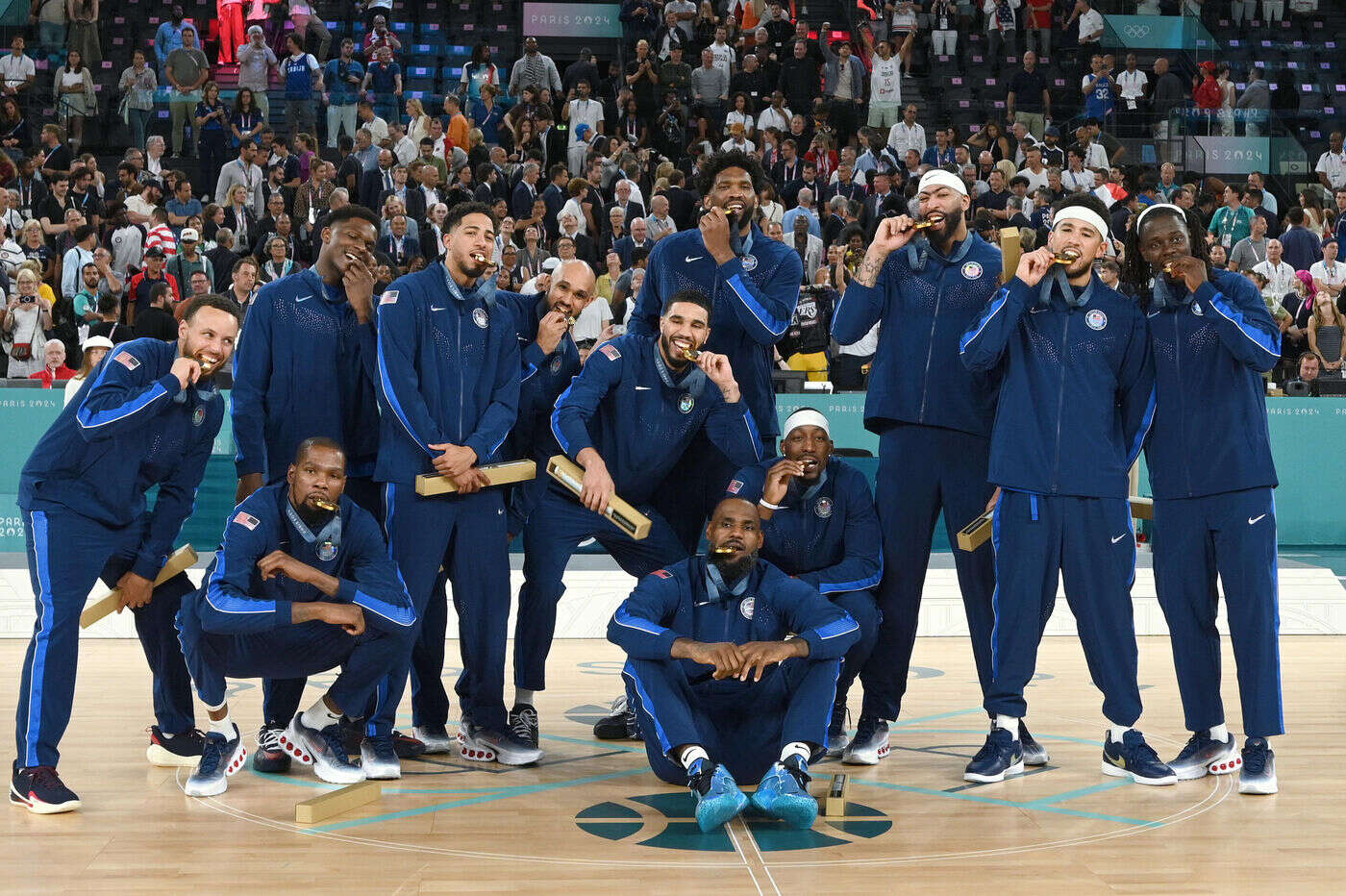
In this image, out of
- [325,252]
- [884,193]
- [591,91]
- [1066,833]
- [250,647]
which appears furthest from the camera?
[591,91]

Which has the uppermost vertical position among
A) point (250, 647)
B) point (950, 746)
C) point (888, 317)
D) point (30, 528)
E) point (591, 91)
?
point (591, 91)

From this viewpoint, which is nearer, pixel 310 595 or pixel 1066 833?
pixel 1066 833

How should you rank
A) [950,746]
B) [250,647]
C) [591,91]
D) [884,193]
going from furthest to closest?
[591,91] < [884,193] < [950,746] < [250,647]

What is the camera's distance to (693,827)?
5.16 m

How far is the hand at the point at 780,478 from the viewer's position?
6.13 meters

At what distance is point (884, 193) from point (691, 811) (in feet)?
38.6

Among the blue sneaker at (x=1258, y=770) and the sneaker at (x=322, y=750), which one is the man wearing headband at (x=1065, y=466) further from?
the sneaker at (x=322, y=750)

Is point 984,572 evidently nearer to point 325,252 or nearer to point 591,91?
point 325,252

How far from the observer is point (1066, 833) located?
5.07 meters

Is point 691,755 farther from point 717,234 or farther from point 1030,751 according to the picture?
point 717,234

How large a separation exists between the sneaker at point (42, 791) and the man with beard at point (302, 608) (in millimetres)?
450

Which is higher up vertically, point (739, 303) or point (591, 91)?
point (591, 91)

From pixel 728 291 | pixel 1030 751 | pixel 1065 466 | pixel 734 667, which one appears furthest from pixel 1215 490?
pixel 728 291

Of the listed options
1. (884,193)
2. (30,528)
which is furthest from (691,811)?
(884,193)
